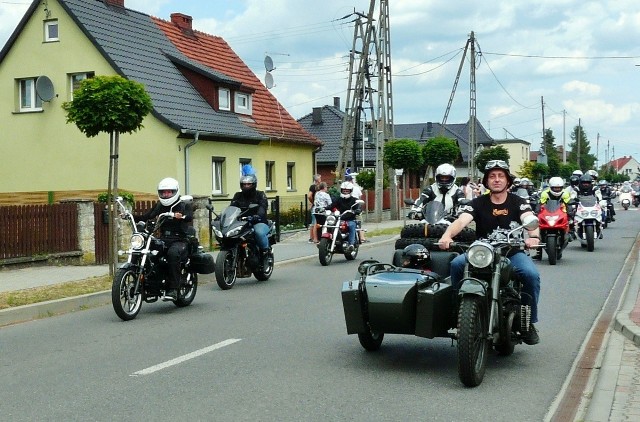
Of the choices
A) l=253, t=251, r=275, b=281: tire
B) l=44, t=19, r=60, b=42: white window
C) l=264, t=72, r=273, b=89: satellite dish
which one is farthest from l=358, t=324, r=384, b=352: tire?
l=264, t=72, r=273, b=89: satellite dish

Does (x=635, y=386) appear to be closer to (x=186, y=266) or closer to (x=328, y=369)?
(x=328, y=369)

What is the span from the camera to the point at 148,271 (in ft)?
36.5

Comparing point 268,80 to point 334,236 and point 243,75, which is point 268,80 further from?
point 334,236

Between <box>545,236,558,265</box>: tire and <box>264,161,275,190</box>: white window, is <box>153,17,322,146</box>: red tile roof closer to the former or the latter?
<box>264,161,275,190</box>: white window

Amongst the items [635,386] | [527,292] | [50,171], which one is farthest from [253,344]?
[50,171]

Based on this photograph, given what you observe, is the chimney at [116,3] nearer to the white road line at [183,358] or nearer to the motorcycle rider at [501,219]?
the white road line at [183,358]

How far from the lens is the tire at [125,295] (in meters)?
10.5

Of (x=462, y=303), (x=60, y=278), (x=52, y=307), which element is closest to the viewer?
(x=462, y=303)

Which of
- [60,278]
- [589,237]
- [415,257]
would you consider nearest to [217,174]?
[589,237]

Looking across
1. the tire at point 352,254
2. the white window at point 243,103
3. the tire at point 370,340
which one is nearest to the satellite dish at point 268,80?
the white window at point 243,103

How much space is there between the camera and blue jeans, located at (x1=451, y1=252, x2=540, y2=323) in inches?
289

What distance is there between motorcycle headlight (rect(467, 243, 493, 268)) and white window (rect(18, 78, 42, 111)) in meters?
28.2

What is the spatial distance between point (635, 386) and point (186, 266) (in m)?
6.69

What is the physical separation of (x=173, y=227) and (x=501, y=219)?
17.6 feet
